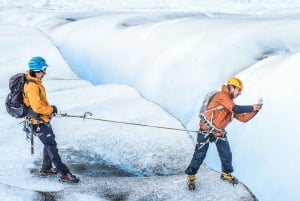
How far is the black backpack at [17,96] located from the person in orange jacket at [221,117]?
83.5 inches

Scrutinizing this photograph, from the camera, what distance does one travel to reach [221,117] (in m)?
5.48

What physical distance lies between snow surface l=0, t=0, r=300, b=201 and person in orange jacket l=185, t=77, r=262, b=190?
15.5 inches

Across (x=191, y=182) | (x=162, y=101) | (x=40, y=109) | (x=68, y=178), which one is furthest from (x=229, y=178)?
(x=162, y=101)

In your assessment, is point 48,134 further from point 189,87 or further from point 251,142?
point 189,87

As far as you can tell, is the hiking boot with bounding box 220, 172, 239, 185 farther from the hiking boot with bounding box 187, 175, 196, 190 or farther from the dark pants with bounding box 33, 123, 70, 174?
the dark pants with bounding box 33, 123, 70, 174

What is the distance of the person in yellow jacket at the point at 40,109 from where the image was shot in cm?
523

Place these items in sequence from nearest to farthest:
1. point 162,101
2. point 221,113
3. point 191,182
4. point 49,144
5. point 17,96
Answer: point 17,96 → point 221,113 → point 49,144 → point 191,182 → point 162,101

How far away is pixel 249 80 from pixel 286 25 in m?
3.59

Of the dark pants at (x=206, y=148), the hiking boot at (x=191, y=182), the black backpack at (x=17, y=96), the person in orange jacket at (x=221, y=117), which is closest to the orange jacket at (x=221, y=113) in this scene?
the person in orange jacket at (x=221, y=117)

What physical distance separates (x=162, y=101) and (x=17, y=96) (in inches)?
204

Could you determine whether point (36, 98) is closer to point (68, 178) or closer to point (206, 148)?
point (68, 178)

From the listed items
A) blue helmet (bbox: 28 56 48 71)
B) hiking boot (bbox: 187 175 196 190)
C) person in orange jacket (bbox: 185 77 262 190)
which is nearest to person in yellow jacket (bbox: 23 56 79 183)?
blue helmet (bbox: 28 56 48 71)

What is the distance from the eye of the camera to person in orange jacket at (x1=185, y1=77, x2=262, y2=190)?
530cm

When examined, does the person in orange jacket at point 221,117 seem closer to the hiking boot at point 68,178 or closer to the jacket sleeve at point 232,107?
the jacket sleeve at point 232,107
